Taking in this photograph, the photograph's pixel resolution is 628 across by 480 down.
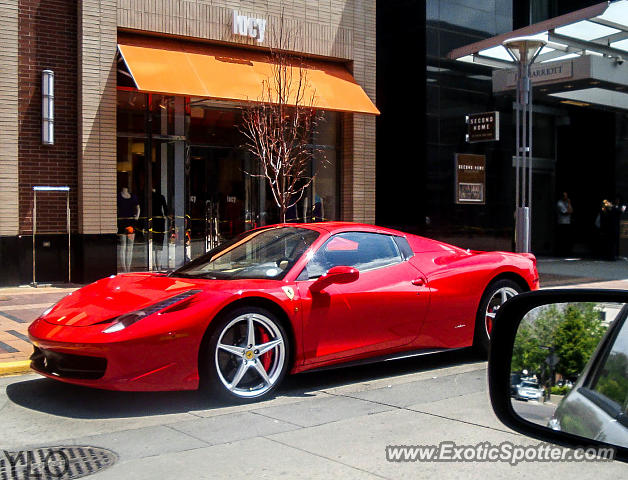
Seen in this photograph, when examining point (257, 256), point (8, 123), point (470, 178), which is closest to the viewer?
point (257, 256)

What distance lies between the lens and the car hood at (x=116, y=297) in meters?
5.64

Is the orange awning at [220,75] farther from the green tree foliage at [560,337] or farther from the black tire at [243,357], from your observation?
the green tree foliage at [560,337]

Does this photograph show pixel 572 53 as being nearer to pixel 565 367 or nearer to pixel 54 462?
pixel 54 462

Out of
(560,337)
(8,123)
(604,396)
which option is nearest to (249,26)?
(8,123)

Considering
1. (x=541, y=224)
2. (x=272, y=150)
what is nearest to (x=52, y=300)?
(x=272, y=150)

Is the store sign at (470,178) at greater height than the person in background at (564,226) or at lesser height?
greater

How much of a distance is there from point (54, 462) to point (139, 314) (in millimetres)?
1329

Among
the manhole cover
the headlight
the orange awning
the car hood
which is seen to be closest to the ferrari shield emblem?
the car hood

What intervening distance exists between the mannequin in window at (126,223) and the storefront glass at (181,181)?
0.06 ft

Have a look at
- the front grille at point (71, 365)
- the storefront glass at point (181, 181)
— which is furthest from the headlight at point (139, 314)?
the storefront glass at point (181, 181)

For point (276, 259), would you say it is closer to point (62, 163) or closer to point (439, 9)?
point (62, 163)

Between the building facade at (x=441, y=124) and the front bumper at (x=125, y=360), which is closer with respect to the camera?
the front bumper at (x=125, y=360)

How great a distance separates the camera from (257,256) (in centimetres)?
664

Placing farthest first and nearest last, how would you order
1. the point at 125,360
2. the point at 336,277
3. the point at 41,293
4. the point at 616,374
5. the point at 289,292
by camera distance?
the point at 41,293
the point at 336,277
the point at 289,292
the point at 125,360
the point at 616,374
